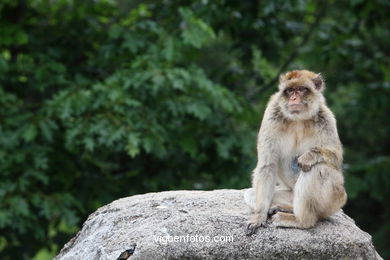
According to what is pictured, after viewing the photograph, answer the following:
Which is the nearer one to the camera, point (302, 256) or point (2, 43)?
point (302, 256)

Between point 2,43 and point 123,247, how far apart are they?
5.84 m

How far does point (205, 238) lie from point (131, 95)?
449cm

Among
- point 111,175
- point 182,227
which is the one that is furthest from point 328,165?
point 111,175

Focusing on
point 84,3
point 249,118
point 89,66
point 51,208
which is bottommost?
point 51,208

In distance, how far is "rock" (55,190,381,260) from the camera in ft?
24.5

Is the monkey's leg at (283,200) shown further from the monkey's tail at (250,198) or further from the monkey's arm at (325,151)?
the monkey's arm at (325,151)

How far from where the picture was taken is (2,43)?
1238cm

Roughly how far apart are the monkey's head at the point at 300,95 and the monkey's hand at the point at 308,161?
50 cm

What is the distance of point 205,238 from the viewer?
7.57 metres

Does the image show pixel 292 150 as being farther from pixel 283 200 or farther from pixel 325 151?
pixel 283 200

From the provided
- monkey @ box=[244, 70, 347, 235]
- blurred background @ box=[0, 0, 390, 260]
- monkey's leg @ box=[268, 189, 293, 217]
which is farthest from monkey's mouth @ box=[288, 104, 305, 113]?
blurred background @ box=[0, 0, 390, 260]

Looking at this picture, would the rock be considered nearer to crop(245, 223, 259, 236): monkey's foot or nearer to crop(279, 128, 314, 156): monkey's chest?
crop(245, 223, 259, 236): monkey's foot

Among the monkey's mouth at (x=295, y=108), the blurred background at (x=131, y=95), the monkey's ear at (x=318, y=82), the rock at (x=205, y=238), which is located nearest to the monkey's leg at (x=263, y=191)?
the rock at (x=205, y=238)

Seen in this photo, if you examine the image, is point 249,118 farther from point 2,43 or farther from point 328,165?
point 328,165
